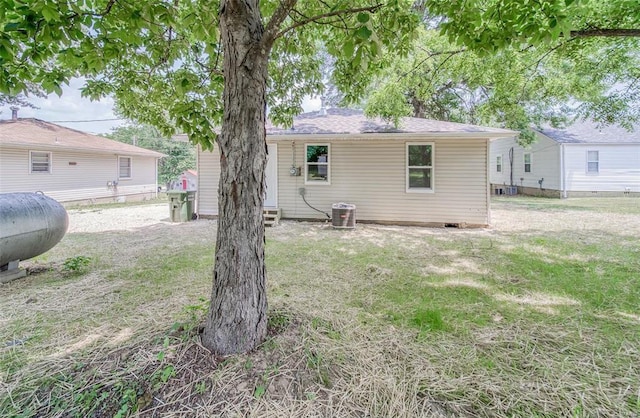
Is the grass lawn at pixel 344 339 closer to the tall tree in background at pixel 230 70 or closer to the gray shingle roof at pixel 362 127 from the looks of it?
the tall tree in background at pixel 230 70

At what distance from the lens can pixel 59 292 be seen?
3789mm

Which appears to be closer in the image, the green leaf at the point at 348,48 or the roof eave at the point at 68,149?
the green leaf at the point at 348,48

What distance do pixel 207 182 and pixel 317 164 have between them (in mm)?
3464

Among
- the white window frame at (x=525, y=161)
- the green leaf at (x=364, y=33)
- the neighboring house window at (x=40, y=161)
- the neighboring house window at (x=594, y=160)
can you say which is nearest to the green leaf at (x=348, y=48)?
the green leaf at (x=364, y=33)

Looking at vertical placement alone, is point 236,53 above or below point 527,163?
below

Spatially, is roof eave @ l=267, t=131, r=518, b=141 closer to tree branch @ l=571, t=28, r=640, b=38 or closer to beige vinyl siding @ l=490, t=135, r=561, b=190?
tree branch @ l=571, t=28, r=640, b=38

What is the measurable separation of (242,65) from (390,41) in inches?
66.6

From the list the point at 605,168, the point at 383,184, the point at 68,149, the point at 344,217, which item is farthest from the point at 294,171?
the point at 605,168

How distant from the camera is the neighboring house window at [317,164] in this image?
357 inches

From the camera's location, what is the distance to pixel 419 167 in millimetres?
8570

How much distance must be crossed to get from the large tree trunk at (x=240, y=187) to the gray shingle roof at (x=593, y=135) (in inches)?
718

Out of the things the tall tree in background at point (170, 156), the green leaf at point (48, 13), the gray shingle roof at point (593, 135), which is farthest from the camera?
the tall tree in background at point (170, 156)

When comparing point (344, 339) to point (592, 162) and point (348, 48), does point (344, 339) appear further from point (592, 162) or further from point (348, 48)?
point (592, 162)

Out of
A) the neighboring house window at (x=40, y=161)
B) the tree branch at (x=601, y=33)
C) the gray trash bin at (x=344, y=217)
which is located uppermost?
the tree branch at (x=601, y=33)
